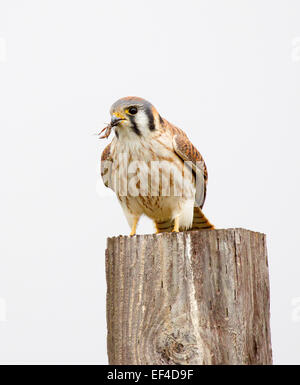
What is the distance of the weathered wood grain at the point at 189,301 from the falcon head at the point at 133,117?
4.63 feet

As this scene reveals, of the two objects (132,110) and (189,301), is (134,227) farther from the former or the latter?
(189,301)

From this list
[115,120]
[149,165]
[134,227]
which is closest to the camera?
[115,120]

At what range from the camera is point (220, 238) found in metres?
2.39

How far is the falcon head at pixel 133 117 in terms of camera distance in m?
3.72

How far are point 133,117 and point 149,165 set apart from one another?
1.17ft

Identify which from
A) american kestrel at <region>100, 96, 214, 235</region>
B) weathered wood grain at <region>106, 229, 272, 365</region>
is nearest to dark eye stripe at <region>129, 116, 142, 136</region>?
american kestrel at <region>100, 96, 214, 235</region>

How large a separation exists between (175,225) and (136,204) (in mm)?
340

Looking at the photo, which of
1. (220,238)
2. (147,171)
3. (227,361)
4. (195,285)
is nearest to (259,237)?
(220,238)

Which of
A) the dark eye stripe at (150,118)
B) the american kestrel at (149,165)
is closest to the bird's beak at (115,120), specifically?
the american kestrel at (149,165)

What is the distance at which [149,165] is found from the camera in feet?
12.6

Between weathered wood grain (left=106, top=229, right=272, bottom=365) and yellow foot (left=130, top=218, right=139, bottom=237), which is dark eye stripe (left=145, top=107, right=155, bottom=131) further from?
weathered wood grain (left=106, top=229, right=272, bottom=365)

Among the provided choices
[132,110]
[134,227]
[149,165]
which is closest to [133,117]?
[132,110]

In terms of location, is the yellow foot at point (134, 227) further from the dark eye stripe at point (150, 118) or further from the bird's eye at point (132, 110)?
the bird's eye at point (132, 110)
